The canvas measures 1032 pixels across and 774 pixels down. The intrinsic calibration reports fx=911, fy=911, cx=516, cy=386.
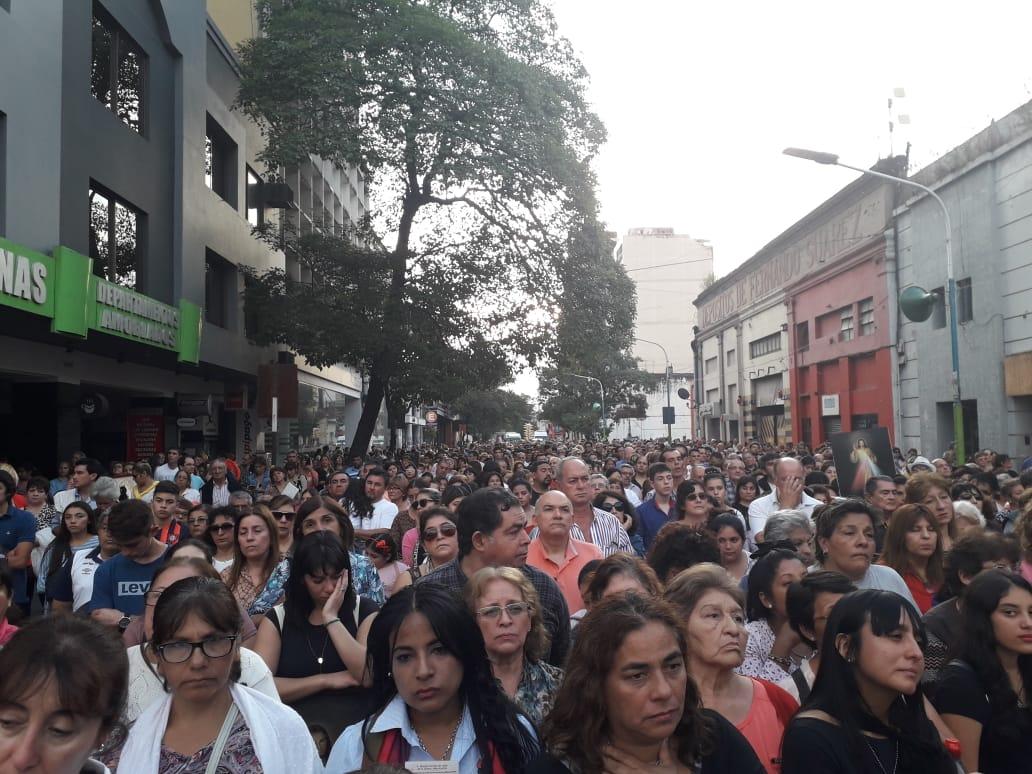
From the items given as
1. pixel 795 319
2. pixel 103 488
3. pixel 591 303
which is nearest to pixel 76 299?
pixel 103 488

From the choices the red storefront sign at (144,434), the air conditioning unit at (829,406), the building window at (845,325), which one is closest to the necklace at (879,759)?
the red storefront sign at (144,434)

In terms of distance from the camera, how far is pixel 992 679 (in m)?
3.64

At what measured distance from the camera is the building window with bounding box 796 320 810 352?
34.6 meters

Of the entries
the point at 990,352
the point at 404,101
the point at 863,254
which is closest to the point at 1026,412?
the point at 990,352

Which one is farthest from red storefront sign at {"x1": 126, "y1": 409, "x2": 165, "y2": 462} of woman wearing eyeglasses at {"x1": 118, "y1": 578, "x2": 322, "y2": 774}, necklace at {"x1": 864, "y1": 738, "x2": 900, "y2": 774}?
necklace at {"x1": 864, "y1": 738, "x2": 900, "y2": 774}

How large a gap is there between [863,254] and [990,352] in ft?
27.2

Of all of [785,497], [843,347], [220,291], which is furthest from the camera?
[843,347]

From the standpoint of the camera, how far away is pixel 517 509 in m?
5.14

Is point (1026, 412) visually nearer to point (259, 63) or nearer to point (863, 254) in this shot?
point (863, 254)

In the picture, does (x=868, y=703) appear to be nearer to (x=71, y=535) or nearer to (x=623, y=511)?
(x=623, y=511)

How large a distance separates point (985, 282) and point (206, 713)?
70.5 feet

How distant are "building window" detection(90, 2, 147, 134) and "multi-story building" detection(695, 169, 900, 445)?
1989 centimetres

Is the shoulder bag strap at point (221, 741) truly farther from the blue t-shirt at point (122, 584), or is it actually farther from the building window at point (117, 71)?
the building window at point (117, 71)

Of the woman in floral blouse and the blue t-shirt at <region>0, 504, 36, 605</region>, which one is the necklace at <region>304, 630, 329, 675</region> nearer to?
the woman in floral blouse
